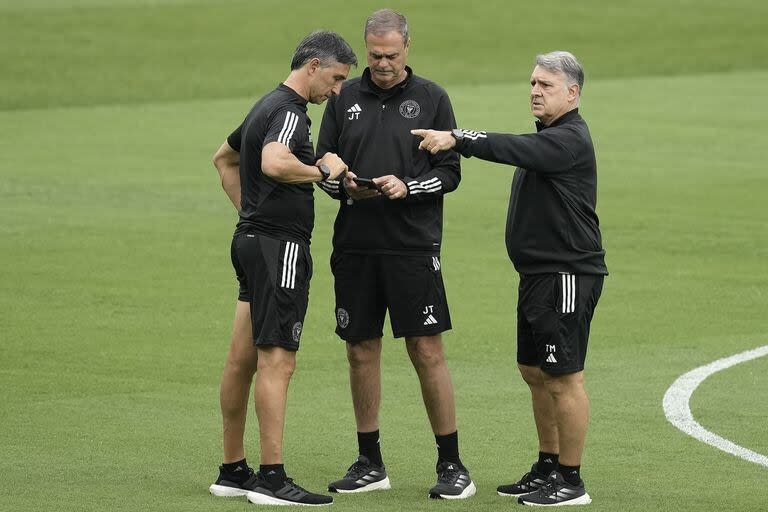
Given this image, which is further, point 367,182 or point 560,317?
point 367,182

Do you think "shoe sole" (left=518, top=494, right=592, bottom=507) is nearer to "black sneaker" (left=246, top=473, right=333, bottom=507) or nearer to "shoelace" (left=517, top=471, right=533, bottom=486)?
"shoelace" (left=517, top=471, right=533, bottom=486)

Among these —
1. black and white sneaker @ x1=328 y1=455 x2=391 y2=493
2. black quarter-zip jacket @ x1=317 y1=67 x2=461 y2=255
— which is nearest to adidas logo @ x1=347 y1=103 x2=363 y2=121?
black quarter-zip jacket @ x1=317 y1=67 x2=461 y2=255

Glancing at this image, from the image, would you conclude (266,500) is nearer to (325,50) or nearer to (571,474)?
(571,474)

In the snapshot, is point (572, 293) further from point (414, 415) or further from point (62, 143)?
point (62, 143)

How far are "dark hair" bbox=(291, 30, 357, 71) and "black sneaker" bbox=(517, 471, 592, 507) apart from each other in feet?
8.12

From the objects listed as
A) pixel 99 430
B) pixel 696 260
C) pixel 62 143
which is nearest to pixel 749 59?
pixel 62 143

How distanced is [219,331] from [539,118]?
5.27 meters

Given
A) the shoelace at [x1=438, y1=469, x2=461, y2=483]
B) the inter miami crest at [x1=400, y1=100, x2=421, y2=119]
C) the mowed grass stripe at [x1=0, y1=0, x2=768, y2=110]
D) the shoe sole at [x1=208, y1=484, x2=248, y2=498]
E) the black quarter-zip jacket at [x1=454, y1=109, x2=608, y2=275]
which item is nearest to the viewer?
the black quarter-zip jacket at [x1=454, y1=109, x2=608, y2=275]

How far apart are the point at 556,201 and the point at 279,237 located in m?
1.48

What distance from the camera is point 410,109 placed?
8672 mm

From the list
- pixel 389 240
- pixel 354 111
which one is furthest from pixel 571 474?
pixel 354 111

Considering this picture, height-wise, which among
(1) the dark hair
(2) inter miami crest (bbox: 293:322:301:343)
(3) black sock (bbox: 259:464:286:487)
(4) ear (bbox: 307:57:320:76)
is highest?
(1) the dark hair

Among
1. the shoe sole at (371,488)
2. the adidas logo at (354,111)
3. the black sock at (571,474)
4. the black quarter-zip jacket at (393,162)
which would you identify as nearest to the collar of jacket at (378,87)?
the black quarter-zip jacket at (393,162)

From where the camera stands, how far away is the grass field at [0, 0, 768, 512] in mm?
8930
